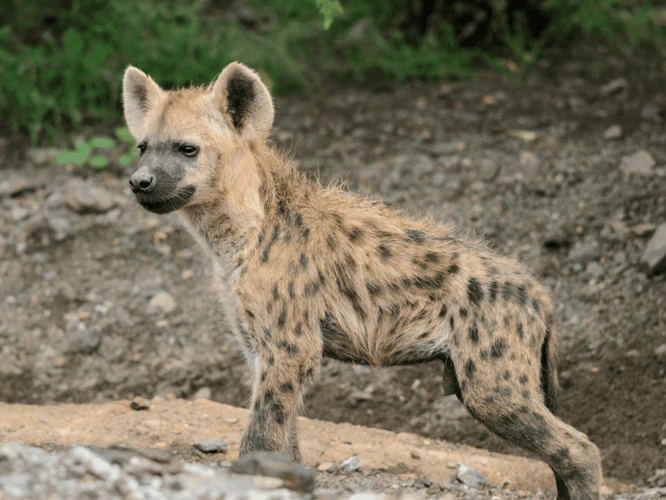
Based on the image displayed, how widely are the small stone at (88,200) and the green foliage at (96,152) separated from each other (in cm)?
18

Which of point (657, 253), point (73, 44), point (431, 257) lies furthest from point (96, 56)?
point (657, 253)

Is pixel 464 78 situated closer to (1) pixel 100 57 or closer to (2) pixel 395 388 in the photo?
(1) pixel 100 57

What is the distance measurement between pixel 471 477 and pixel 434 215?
2250mm

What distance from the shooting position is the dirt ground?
16.0 feet

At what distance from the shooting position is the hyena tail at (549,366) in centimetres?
392

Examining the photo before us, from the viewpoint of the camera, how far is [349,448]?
432 cm

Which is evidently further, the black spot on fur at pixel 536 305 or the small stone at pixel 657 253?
the small stone at pixel 657 253

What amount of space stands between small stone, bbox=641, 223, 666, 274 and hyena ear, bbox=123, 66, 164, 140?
272 cm

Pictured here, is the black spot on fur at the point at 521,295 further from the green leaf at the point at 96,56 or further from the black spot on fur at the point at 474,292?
the green leaf at the point at 96,56

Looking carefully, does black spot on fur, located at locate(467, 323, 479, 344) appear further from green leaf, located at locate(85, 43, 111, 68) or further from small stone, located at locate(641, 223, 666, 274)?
green leaf, located at locate(85, 43, 111, 68)

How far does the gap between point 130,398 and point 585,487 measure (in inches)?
93.4

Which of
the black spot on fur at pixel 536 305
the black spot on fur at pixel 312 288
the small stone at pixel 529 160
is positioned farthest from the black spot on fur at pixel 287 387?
the small stone at pixel 529 160

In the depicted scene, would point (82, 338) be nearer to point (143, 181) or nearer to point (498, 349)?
point (143, 181)

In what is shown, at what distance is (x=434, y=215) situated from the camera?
6.06 m
